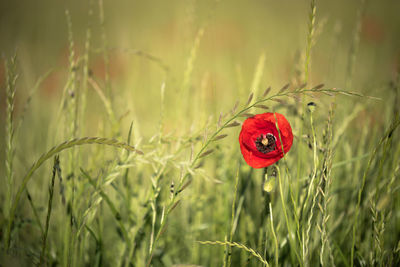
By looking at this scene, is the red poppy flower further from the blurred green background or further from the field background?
the blurred green background

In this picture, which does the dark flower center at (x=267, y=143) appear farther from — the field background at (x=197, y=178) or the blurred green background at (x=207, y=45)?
the blurred green background at (x=207, y=45)

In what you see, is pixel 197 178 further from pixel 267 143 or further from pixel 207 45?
pixel 207 45

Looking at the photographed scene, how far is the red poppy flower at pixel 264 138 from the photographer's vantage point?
1.32 ft

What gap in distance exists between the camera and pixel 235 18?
238 centimetres

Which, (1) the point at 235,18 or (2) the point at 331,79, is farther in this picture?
(1) the point at 235,18

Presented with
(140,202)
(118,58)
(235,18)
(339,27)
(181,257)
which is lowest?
(181,257)

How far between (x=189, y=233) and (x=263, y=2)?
9.03 ft

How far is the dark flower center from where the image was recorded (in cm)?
47

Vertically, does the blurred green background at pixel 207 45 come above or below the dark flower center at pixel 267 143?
above

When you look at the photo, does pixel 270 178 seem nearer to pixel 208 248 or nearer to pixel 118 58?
pixel 208 248

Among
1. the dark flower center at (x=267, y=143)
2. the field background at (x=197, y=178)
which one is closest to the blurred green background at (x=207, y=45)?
the field background at (x=197, y=178)

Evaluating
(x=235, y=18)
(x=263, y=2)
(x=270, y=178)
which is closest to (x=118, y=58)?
(x=235, y=18)

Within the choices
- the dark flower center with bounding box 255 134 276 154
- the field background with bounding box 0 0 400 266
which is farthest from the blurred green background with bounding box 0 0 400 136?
the dark flower center with bounding box 255 134 276 154

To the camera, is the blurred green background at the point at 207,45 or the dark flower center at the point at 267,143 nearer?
the dark flower center at the point at 267,143
